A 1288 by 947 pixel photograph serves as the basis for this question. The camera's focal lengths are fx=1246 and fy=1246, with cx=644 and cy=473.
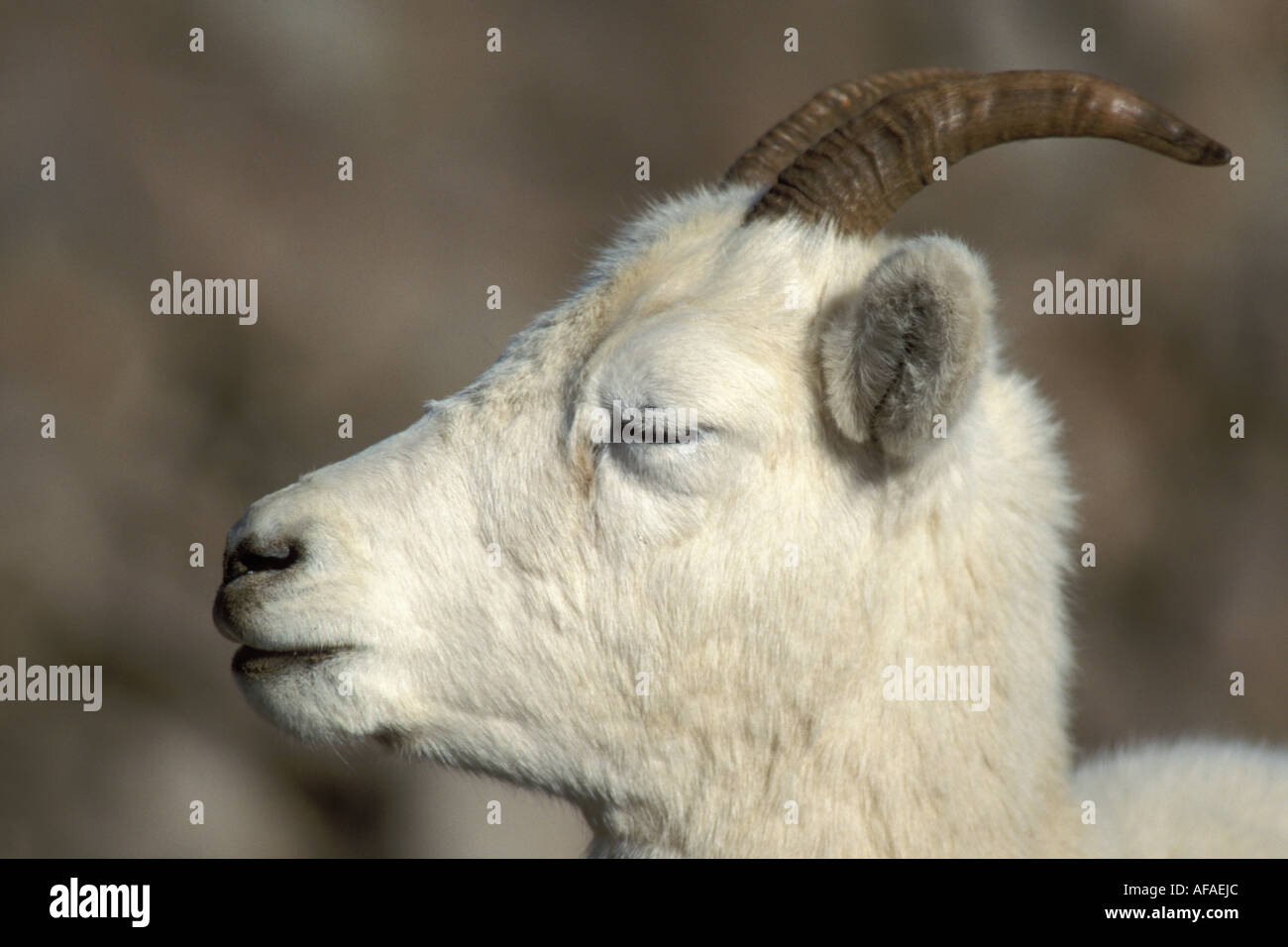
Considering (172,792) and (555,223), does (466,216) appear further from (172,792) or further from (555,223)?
(172,792)

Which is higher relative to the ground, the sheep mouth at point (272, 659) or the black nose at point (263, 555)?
the black nose at point (263, 555)

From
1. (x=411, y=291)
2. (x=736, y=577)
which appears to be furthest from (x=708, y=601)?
(x=411, y=291)

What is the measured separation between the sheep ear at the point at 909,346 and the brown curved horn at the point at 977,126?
0.30 metres

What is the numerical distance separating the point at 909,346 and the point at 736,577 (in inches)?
23.6

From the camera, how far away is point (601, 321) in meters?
2.85

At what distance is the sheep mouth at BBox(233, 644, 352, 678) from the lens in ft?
8.64

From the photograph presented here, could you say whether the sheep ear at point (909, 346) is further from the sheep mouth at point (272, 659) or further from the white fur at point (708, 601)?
the sheep mouth at point (272, 659)

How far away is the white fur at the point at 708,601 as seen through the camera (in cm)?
261

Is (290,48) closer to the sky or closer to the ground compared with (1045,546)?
closer to the sky

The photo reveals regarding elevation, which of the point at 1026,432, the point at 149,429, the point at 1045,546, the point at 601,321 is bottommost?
the point at 1045,546

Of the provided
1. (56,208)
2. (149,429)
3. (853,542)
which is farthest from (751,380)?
(56,208)

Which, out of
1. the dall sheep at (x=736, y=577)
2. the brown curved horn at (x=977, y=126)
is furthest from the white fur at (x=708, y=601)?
the brown curved horn at (x=977, y=126)

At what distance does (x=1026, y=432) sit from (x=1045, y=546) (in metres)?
0.28

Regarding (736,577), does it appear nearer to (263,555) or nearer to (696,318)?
(696,318)
